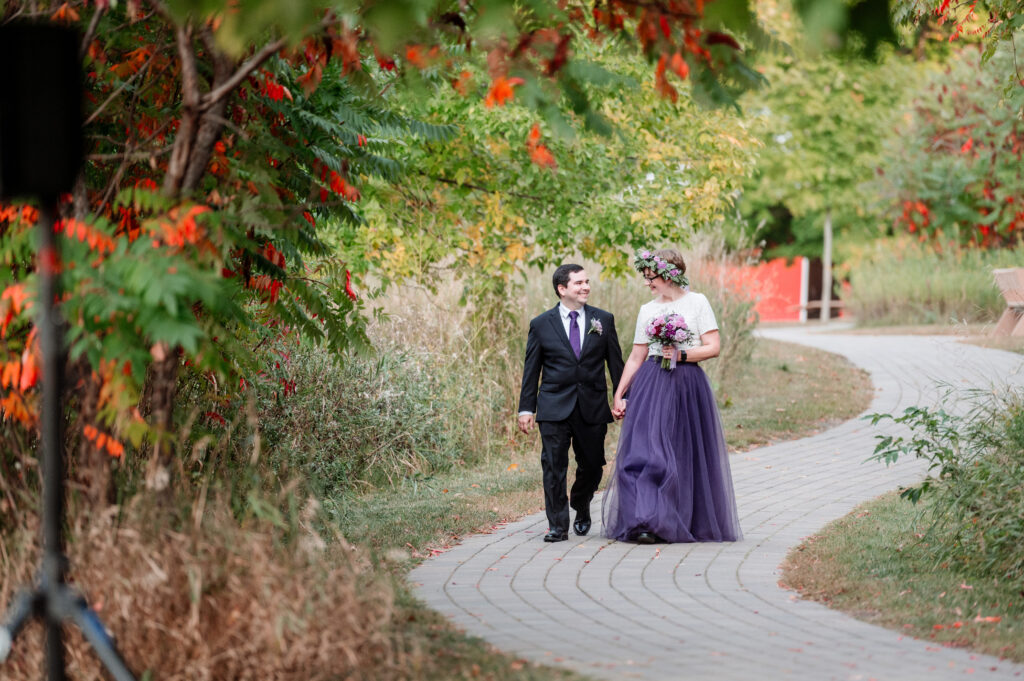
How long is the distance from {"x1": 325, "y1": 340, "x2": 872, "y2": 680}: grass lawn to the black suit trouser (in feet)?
2.25

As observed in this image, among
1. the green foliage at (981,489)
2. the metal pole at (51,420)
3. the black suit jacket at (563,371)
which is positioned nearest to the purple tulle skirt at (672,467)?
the black suit jacket at (563,371)

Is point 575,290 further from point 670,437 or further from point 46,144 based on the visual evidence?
point 46,144

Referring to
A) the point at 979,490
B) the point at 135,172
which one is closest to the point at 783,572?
the point at 979,490

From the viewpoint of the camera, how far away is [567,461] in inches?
346

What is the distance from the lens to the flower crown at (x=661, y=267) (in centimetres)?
900

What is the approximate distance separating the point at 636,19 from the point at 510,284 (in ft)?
32.0

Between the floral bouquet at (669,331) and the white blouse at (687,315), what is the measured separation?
7 centimetres

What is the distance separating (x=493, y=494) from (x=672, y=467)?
7.35 ft

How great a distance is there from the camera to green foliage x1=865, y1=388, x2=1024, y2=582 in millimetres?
7035

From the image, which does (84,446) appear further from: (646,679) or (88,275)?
(646,679)

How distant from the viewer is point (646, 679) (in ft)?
17.2

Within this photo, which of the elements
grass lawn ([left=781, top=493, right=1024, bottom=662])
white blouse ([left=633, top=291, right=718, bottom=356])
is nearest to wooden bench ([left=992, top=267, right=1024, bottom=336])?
grass lawn ([left=781, top=493, right=1024, bottom=662])

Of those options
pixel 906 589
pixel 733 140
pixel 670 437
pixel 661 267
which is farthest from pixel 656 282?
pixel 733 140

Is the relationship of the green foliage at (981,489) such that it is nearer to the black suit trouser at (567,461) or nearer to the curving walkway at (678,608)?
the curving walkway at (678,608)
